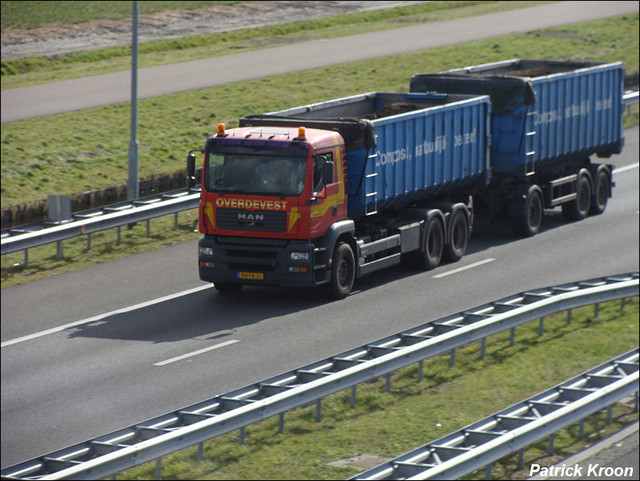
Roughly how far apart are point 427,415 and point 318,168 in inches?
218

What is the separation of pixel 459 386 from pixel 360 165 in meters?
5.09

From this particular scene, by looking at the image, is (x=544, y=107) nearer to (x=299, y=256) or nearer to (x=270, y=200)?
(x=299, y=256)

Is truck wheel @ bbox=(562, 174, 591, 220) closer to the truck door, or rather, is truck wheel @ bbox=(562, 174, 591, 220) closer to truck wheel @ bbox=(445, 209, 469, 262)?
truck wheel @ bbox=(445, 209, 469, 262)

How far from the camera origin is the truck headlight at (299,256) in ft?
68.3

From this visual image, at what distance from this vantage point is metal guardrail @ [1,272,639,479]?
426 inches

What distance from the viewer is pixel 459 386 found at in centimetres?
1794

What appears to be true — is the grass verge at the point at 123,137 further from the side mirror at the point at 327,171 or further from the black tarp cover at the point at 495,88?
the side mirror at the point at 327,171

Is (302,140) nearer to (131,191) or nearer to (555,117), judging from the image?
(131,191)

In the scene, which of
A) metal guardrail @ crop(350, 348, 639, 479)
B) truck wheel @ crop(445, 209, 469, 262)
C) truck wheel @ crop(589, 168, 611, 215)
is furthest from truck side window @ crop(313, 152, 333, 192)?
truck wheel @ crop(589, 168, 611, 215)

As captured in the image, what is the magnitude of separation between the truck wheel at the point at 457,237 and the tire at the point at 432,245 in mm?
246

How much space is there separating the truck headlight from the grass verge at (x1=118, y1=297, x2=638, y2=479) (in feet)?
10.4

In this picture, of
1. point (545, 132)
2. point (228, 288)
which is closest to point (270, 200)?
point (228, 288)

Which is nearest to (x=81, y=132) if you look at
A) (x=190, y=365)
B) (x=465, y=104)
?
(x=465, y=104)

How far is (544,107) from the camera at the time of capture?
2680cm
